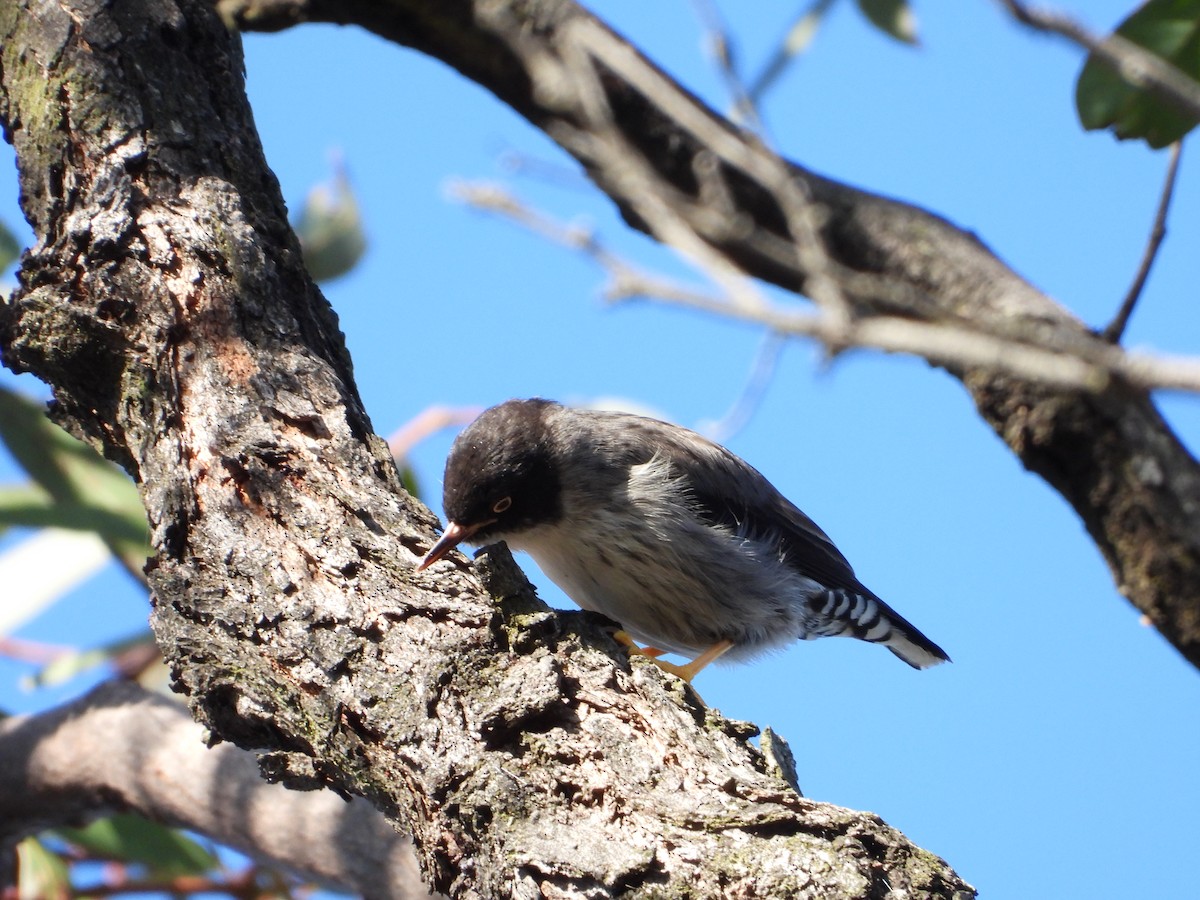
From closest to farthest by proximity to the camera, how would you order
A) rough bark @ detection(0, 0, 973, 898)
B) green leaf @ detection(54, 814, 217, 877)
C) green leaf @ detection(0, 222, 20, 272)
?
rough bark @ detection(0, 0, 973, 898) < green leaf @ detection(54, 814, 217, 877) < green leaf @ detection(0, 222, 20, 272)

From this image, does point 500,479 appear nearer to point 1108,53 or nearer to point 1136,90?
point 1136,90

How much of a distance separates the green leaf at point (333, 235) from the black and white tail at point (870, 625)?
12.1 ft

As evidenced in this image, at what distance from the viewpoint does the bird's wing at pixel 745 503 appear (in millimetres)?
5379

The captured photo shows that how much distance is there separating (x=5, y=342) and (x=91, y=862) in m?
3.43

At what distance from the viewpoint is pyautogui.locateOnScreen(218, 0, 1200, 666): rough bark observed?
2141 mm

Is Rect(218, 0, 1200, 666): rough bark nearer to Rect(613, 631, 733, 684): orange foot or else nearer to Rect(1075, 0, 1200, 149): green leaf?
Rect(1075, 0, 1200, 149): green leaf

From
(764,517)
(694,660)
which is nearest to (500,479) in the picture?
(694,660)

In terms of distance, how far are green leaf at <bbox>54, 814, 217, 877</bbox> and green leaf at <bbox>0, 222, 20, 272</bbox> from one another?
10.7ft

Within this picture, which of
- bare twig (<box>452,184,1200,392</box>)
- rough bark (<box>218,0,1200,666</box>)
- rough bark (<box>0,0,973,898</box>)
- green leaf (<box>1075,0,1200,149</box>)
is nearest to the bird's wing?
rough bark (<box>218,0,1200,666</box>)

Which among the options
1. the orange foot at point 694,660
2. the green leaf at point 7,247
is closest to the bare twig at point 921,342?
the orange foot at point 694,660

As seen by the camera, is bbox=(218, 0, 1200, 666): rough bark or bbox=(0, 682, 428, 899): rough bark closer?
bbox=(218, 0, 1200, 666): rough bark

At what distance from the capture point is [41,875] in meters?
5.97

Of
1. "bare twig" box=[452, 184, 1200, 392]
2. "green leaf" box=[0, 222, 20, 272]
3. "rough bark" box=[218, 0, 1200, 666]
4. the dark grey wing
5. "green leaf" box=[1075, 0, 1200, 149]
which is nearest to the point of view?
"bare twig" box=[452, 184, 1200, 392]

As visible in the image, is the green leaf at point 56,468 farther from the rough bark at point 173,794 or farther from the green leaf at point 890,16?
the green leaf at point 890,16
